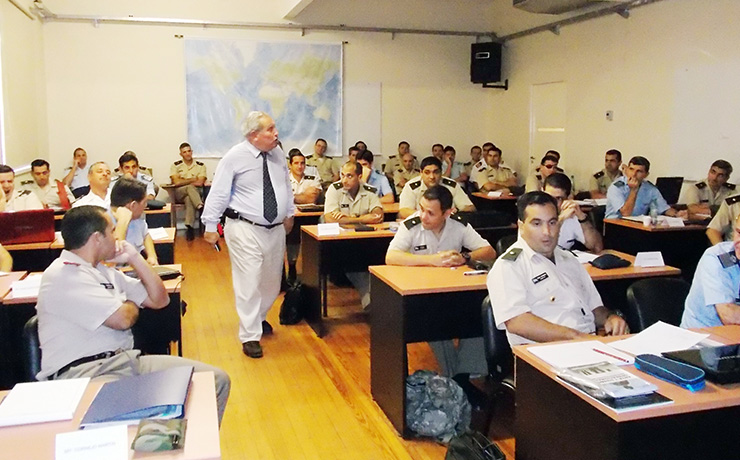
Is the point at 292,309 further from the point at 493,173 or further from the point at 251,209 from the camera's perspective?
the point at 493,173

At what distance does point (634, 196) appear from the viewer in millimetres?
6641

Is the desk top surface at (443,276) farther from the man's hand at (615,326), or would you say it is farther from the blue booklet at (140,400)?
the blue booklet at (140,400)

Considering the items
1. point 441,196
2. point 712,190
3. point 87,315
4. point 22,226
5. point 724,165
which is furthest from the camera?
point 712,190

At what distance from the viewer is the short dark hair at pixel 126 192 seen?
14.0 feet

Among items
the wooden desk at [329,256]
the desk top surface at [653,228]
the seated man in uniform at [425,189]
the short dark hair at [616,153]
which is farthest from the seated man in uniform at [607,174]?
the wooden desk at [329,256]

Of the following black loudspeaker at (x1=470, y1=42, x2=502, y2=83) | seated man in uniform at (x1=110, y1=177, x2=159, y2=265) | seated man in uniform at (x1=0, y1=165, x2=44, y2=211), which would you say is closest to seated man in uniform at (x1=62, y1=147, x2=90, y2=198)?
seated man in uniform at (x1=0, y1=165, x2=44, y2=211)

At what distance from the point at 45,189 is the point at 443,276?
18.7ft

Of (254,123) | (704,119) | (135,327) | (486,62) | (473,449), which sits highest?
(486,62)

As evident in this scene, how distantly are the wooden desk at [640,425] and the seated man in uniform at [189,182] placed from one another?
8136 mm

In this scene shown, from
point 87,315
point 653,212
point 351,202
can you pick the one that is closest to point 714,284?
point 87,315

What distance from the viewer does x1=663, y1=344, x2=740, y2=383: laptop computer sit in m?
2.04

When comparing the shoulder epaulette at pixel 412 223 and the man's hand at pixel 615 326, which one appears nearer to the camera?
the man's hand at pixel 615 326

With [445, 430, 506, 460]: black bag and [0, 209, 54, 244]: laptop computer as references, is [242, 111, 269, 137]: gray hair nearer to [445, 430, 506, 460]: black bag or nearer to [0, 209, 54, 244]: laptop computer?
[0, 209, 54, 244]: laptop computer

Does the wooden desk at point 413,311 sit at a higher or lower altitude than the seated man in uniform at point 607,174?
lower
